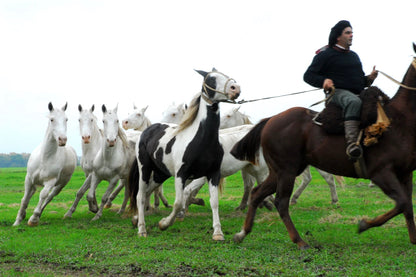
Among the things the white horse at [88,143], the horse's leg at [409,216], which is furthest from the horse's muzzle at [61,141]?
the horse's leg at [409,216]

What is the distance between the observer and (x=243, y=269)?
5.38 metres

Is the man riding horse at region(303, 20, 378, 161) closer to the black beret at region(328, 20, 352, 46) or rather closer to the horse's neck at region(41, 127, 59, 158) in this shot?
the black beret at region(328, 20, 352, 46)

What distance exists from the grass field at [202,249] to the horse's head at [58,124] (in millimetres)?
1823

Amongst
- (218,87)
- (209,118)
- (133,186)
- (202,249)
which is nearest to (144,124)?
(133,186)

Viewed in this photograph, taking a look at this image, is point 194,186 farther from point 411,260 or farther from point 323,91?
point 411,260

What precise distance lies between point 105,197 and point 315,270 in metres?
6.49

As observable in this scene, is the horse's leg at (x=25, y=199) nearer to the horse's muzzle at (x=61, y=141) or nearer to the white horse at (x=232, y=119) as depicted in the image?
the horse's muzzle at (x=61, y=141)

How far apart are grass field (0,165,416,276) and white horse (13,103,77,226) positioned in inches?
20.6

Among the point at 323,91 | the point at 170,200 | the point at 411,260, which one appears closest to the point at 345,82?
the point at 323,91

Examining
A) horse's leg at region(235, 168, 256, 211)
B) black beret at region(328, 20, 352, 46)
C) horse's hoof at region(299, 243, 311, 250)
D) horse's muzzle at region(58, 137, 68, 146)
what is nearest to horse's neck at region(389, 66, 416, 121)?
black beret at region(328, 20, 352, 46)

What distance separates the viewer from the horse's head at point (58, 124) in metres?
9.58

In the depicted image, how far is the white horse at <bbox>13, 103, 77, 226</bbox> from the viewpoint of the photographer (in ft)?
31.9

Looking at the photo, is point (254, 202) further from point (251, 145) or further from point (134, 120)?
point (134, 120)

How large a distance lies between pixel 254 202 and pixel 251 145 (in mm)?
933
